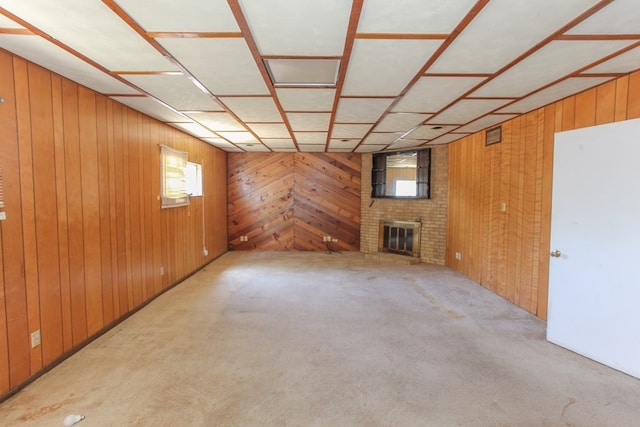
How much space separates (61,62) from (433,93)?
2.97m

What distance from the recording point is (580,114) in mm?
2775

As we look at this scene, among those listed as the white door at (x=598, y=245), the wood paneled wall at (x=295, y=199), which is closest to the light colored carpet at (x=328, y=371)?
the white door at (x=598, y=245)

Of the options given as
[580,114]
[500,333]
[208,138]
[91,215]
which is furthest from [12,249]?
[580,114]

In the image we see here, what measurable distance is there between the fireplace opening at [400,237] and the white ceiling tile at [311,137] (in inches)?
94.4

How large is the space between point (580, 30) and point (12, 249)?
Answer: 3827 millimetres

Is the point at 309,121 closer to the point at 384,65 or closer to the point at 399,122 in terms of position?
the point at 399,122

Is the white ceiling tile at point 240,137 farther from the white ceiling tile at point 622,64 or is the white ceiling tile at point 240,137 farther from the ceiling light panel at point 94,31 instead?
the white ceiling tile at point 622,64

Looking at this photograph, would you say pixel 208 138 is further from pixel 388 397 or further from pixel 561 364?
pixel 561 364

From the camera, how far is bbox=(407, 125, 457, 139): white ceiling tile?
4.09 meters

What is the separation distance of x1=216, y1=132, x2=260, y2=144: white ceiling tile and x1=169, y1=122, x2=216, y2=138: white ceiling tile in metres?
0.21

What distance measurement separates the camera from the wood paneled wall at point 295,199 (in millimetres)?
6852

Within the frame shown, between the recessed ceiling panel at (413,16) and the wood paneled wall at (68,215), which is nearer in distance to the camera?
the recessed ceiling panel at (413,16)

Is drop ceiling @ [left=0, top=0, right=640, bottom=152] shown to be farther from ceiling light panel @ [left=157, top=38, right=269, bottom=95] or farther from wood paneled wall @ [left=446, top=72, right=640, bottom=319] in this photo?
wood paneled wall @ [left=446, top=72, right=640, bottom=319]

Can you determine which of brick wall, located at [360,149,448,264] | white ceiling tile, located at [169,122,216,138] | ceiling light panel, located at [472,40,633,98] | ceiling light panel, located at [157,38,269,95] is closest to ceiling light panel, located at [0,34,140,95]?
ceiling light panel, located at [157,38,269,95]
